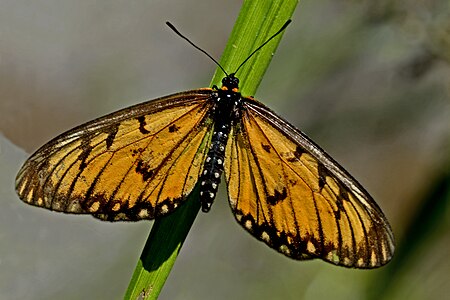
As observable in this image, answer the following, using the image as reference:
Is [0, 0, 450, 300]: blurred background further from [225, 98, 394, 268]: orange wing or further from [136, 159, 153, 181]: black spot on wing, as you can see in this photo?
[136, 159, 153, 181]: black spot on wing

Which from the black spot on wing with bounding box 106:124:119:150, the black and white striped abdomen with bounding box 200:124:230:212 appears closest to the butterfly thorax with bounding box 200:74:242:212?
the black and white striped abdomen with bounding box 200:124:230:212

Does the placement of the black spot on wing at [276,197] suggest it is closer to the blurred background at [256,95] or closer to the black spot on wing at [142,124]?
the black spot on wing at [142,124]

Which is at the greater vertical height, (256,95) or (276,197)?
(256,95)

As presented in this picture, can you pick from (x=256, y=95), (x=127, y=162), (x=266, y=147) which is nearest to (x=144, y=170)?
(x=127, y=162)

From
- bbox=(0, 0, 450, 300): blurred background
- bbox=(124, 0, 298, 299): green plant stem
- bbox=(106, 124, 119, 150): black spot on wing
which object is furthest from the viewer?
bbox=(0, 0, 450, 300): blurred background

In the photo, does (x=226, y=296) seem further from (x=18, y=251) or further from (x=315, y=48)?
(x=315, y=48)

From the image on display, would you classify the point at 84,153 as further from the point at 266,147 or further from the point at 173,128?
the point at 266,147

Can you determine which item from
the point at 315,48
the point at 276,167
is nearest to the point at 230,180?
the point at 276,167
